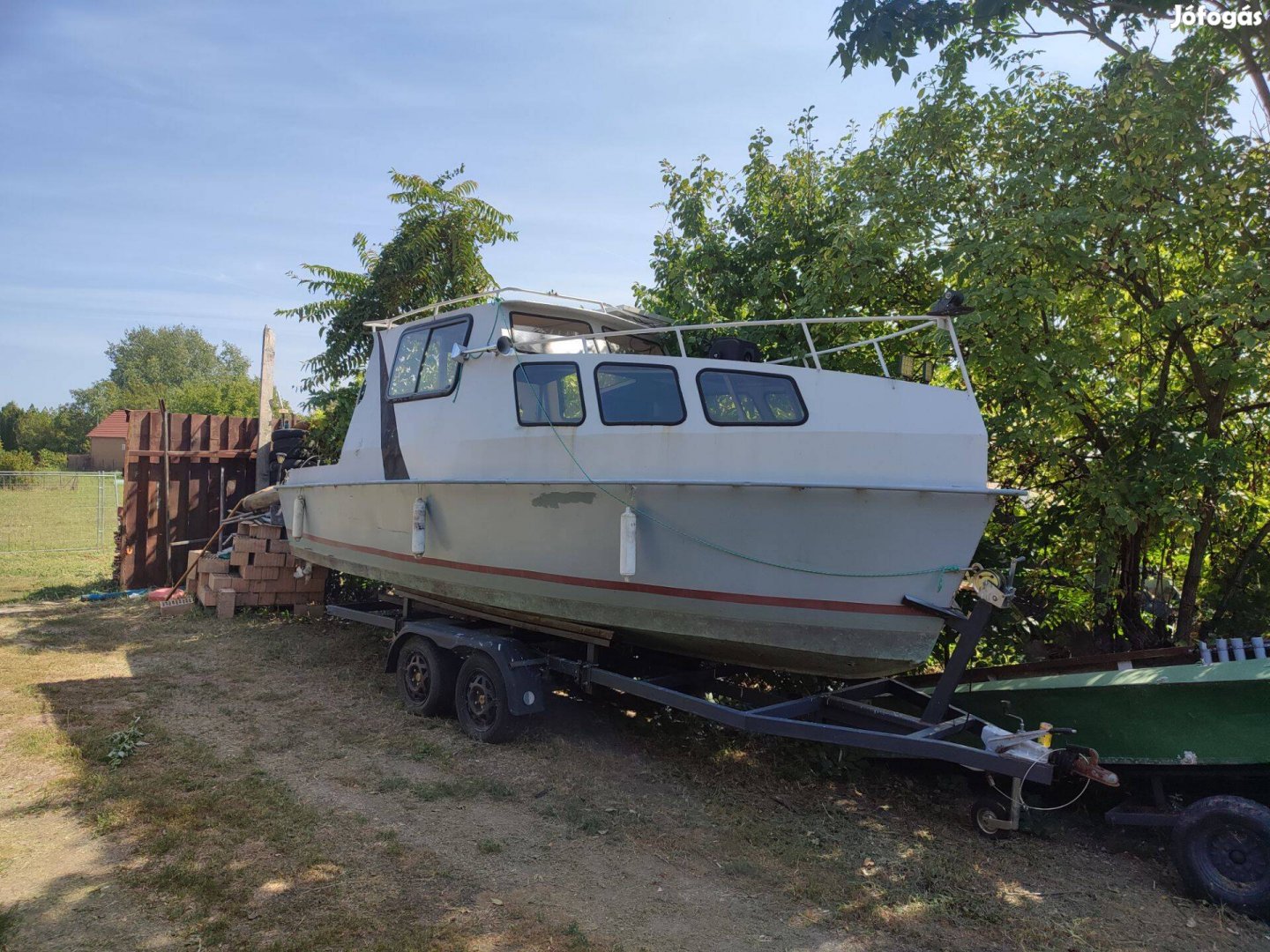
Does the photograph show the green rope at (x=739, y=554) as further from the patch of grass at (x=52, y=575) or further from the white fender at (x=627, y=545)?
the patch of grass at (x=52, y=575)

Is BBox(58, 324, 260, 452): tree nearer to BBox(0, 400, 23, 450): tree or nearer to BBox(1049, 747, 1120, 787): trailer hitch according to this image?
BBox(0, 400, 23, 450): tree

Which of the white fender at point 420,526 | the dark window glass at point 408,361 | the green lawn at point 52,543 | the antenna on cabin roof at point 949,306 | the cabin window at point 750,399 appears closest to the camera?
the antenna on cabin roof at point 949,306

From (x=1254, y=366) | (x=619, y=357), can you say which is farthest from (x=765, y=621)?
(x=1254, y=366)

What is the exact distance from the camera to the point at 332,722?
20.4 ft

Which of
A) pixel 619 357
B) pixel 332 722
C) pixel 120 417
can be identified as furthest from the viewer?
pixel 120 417

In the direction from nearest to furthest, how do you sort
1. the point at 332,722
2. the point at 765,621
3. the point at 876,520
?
the point at 876,520 → the point at 765,621 → the point at 332,722

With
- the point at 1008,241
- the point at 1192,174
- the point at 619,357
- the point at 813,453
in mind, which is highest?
the point at 1192,174

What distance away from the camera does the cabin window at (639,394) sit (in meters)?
5.14

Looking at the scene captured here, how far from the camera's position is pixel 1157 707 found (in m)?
4.51

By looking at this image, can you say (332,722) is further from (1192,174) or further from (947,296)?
(1192,174)

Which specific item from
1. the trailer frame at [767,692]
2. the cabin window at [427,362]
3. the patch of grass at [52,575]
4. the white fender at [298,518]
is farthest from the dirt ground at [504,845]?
the patch of grass at [52,575]

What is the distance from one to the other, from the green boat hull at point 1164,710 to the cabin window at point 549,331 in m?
3.77

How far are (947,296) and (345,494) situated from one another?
195 inches

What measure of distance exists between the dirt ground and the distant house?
173 feet
